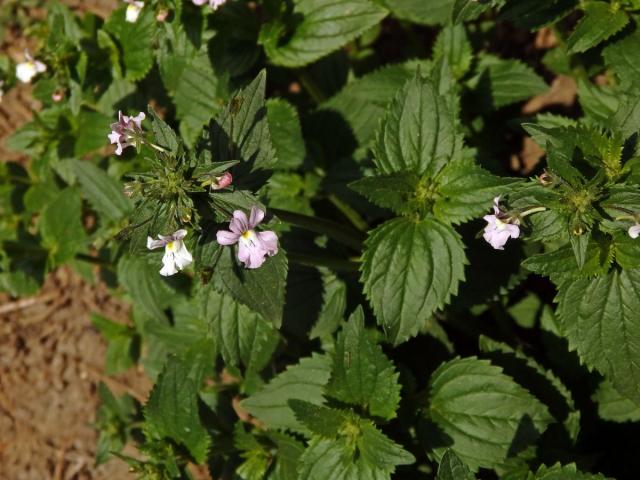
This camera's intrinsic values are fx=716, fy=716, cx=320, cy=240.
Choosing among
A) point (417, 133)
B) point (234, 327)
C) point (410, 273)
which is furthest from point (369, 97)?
point (234, 327)

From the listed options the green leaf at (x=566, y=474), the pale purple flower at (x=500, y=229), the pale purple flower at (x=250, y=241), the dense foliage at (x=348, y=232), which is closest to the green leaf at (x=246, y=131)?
the dense foliage at (x=348, y=232)

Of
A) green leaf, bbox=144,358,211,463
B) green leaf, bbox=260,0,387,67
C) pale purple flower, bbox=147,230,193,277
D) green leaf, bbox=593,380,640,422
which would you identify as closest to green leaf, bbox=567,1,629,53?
green leaf, bbox=260,0,387,67

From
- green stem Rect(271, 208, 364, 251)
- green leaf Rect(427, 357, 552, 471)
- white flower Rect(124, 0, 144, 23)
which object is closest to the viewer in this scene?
green stem Rect(271, 208, 364, 251)

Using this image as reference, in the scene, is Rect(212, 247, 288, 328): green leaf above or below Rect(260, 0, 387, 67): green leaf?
below

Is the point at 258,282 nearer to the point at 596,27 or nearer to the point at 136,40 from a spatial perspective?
the point at 136,40

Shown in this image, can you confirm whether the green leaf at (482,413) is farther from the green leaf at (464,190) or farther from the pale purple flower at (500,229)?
the pale purple flower at (500,229)

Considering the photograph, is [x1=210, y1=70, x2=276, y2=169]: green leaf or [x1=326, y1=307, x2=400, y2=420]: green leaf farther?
[x1=326, y1=307, x2=400, y2=420]: green leaf

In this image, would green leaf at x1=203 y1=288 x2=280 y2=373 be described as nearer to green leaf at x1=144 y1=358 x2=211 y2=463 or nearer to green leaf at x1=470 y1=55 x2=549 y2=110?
green leaf at x1=144 y1=358 x2=211 y2=463
